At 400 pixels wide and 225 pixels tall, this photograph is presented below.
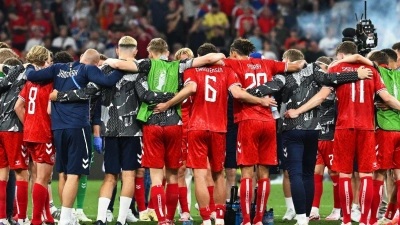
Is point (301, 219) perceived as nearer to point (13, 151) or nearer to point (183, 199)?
point (183, 199)

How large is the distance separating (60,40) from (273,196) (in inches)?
334

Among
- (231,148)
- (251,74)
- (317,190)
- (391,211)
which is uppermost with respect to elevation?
(251,74)

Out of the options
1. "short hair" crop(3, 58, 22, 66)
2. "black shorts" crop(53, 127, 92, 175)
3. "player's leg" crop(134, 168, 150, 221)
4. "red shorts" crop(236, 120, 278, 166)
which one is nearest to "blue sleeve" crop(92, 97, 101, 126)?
"player's leg" crop(134, 168, 150, 221)

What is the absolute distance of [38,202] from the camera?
11.9 metres

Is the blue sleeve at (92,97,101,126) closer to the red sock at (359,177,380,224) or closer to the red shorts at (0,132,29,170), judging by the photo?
the red shorts at (0,132,29,170)

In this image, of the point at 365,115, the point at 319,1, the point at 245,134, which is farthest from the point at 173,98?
the point at 319,1

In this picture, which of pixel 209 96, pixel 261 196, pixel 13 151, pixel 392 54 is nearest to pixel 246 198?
pixel 261 196

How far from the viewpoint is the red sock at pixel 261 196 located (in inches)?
470

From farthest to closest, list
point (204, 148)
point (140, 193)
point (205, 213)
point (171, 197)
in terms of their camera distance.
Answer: point (140, 193) → point (171, 197) → point (204, 148) → point (205, 213)

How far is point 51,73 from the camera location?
1190 centimetres

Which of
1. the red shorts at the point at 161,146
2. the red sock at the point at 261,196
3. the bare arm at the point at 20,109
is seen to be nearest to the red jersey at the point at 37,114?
the bare arm at the point at 20,109

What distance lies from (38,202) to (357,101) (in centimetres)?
418

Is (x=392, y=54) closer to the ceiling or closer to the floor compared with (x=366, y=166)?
closer to the ceiling

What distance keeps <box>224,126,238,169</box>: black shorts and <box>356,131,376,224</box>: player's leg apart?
6.64ft
